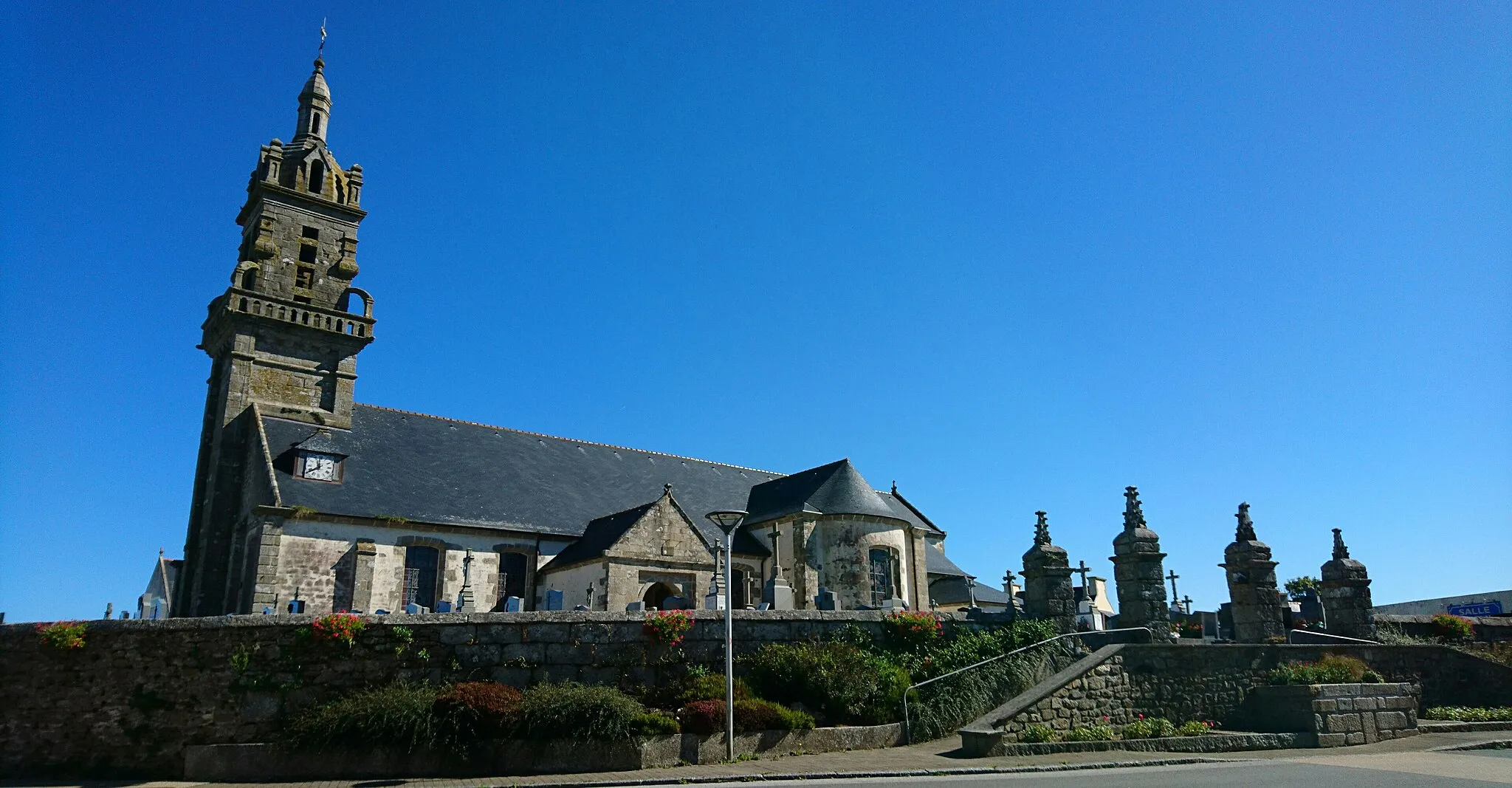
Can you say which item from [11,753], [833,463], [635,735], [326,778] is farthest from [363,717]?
[833,463]

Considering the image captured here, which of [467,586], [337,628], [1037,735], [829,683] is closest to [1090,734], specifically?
[1037,735]

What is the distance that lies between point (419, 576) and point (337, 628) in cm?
1116

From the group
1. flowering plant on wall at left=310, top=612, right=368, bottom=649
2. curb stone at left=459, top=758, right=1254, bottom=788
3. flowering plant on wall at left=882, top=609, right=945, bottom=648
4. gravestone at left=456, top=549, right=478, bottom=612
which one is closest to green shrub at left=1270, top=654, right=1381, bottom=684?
curb stone at left=459, top=758, right=1254, bottom=788

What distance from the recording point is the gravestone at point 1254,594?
17719 millimetres

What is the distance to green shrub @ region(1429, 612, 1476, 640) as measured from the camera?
19.4 m

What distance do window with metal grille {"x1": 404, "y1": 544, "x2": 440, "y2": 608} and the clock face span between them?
9.60 ft

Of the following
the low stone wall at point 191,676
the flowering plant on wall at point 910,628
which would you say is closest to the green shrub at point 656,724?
the low stone wall at point 191,676

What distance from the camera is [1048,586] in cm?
1736

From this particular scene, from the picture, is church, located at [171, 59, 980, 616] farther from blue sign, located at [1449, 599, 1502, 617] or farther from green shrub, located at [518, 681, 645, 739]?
blue sign, located at [1449, 599, 1502, 617]

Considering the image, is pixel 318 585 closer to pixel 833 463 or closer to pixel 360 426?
pixel 360 426

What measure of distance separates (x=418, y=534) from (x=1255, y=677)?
19.2 metres

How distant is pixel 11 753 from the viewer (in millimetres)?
12227

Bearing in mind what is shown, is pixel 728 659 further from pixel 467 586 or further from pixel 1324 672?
pixel 467 586

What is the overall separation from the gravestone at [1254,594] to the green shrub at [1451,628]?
14.6 feet
